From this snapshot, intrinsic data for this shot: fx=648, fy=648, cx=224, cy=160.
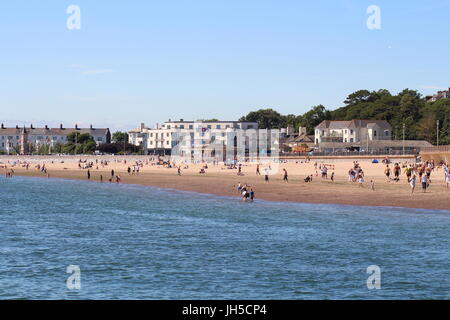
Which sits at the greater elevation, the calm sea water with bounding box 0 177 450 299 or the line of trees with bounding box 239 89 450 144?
the line of trees with bounding box 239 89 450 144

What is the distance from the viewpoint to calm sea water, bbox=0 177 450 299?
2445 cm

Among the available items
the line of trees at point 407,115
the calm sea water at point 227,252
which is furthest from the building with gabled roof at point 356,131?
the calm sea water at point 227,252

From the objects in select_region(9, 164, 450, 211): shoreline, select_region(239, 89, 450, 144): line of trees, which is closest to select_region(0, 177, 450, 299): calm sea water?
select_region(9, 164, 450, 211): shoreline

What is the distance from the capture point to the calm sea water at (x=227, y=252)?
24453mm

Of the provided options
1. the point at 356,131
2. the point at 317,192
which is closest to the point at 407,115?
the point at 356,131

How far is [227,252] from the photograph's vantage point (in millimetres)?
32094

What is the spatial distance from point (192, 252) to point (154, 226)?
1133 centimetres

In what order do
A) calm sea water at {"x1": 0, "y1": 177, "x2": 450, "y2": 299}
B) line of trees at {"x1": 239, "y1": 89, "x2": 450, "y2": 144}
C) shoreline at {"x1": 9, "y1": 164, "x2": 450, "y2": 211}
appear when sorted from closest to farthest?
calm sea water at {"x1": 0, "y1": 177, "x2": 450, "y2": 299} < shoreline at {"x1": 9, "y1": 164, "x2": 450, "y2": 211} < line of trees at {"x1": 239, "y1": 89, "x2": 450, "y2": 144}

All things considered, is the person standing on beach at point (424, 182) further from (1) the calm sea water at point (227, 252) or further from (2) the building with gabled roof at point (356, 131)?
(2) the building with gabled roof at point (356, 131)

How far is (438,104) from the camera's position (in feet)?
577

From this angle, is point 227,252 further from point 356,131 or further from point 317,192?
point 356,131

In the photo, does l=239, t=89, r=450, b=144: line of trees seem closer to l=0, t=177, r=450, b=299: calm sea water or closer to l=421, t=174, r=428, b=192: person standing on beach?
l=421, t=174, r=428, b=192: person standing on beach
